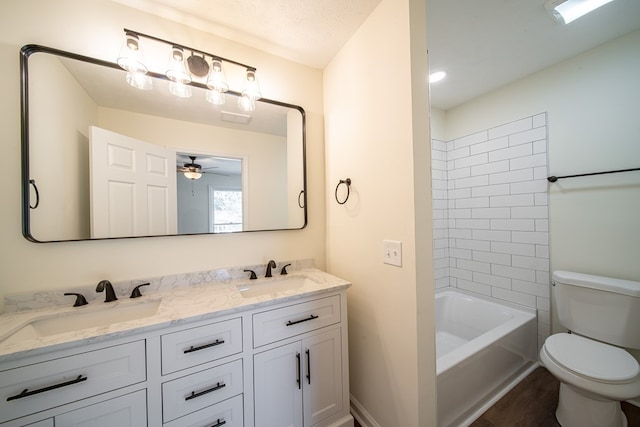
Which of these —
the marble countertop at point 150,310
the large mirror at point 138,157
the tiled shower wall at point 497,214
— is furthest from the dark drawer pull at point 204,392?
the tiled shower wall at point 497,214

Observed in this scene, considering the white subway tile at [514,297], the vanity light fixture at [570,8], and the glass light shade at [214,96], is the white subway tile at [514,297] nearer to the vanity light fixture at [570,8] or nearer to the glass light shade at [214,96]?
the vanity light fixture at [570,8]

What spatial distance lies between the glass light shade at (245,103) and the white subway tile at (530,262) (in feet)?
8.52

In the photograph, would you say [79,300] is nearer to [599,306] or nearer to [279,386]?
[279,386]

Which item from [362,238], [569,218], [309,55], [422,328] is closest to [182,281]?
[362,238]

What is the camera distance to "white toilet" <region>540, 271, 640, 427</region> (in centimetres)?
115

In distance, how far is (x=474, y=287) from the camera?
233cm

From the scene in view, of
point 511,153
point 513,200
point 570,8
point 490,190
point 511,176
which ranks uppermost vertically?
point 570,8

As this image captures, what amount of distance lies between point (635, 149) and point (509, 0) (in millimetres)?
1326

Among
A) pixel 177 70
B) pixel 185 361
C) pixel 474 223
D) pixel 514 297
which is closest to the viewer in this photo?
pixel 185 361

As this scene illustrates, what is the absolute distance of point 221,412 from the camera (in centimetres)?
95

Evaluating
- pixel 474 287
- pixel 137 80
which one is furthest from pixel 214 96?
pixel 474 287

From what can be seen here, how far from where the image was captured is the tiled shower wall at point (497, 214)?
1884 mm

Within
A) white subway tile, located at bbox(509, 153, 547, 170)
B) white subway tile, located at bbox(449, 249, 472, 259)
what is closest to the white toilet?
white subway tile, located at bbox(449, 249, 472, 259)

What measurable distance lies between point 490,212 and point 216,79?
8.64 feet
